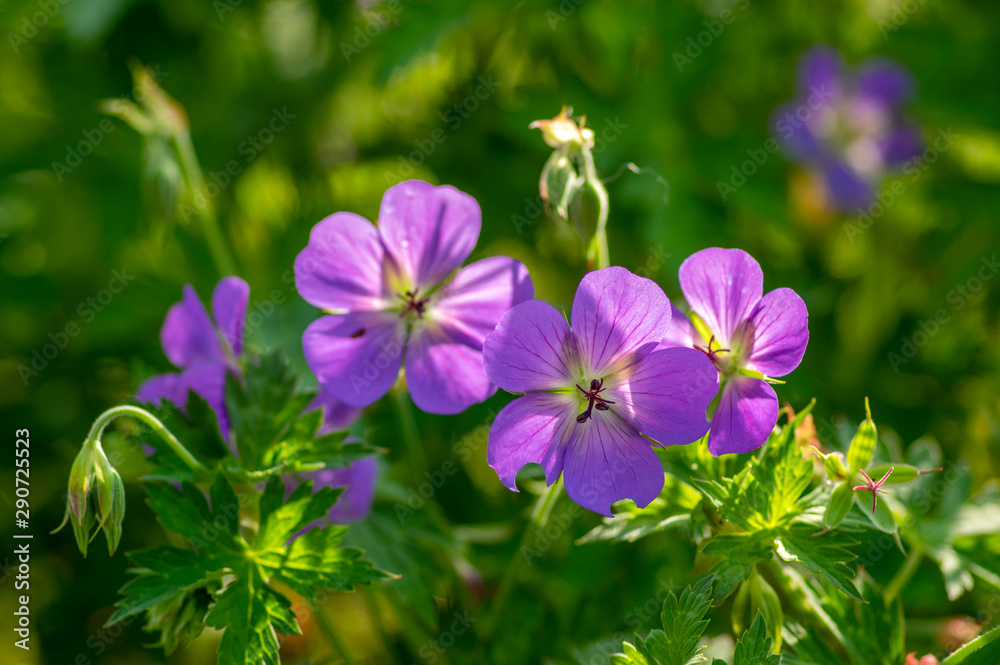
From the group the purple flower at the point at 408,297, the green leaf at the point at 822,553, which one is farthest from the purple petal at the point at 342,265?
the green leaf at the point at 822,553

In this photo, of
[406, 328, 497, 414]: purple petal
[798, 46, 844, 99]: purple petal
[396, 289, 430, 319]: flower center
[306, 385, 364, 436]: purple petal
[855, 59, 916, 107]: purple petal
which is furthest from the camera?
[855, 59, 916, 107]: purple petal

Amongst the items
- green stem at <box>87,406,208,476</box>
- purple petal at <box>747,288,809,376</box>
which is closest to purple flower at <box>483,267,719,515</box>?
purple petal at <box>747,288,809,376</box>

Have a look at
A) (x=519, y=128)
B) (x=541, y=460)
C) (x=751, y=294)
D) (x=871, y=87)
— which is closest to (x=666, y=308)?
(x=751, y=294)

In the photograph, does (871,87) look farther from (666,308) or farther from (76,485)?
(76,485)

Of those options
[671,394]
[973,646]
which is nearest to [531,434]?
[671,394]

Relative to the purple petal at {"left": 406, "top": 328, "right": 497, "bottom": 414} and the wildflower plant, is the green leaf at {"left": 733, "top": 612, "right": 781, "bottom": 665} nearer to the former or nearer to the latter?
the wildflower plant

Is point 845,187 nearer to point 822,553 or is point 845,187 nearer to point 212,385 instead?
point 822,553
